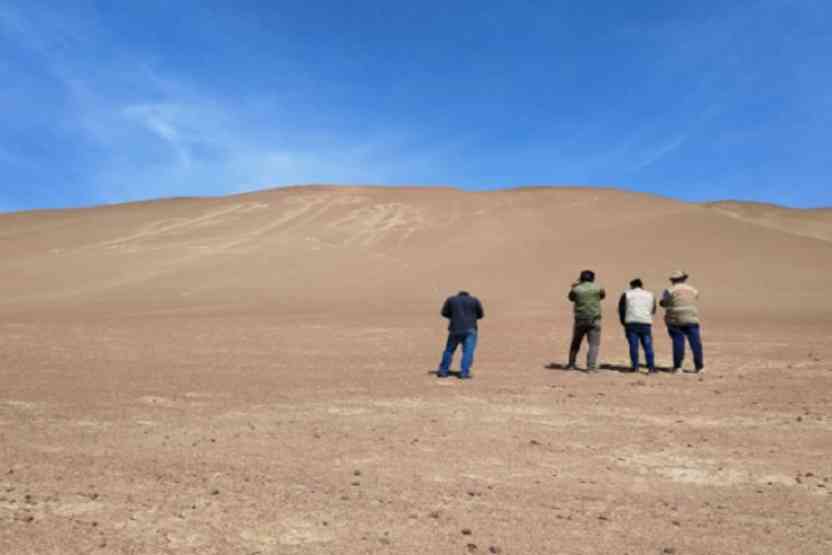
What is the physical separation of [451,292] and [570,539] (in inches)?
870

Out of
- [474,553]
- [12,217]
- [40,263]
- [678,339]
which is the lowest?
[474,553]

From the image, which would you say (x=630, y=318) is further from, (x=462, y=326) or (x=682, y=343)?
(x=462, y=326)

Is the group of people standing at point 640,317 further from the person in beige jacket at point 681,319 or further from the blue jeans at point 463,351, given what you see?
the blue jeans at point 463,351

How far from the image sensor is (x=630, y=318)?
1200 centimetres

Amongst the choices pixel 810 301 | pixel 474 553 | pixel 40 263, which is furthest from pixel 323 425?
pixel 40 263

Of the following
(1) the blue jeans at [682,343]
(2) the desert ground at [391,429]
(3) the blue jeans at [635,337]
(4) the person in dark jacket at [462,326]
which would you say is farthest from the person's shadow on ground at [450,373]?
(1) the blue jeans at [682,343]

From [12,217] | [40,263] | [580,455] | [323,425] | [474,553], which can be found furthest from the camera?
[12,217]

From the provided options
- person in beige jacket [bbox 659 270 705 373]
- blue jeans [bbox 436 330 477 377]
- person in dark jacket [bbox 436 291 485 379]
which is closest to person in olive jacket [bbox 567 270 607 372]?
person in beige jacket [bbox 659 270 705 373]

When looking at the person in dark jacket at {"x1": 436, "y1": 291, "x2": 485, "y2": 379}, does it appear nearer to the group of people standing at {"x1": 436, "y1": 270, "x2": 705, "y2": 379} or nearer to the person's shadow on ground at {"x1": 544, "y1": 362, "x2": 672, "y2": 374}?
the group of people standing at {"x1": 436, "y1": 270, "x2": 705, "y2": 379}

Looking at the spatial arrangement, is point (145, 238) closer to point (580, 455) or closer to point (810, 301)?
point (810, 301)

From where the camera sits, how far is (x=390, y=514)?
4594 mm

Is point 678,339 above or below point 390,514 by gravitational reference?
above

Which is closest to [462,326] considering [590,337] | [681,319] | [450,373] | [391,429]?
[450,373]

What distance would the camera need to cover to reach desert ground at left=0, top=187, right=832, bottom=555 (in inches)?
171
